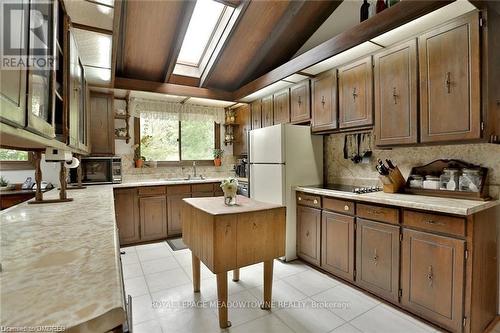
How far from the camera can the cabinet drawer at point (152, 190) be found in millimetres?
3869

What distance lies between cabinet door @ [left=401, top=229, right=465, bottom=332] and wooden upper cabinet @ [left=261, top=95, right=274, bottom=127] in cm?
254

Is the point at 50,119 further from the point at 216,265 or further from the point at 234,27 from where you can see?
the point at 234,27

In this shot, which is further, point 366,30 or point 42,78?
point 366,30

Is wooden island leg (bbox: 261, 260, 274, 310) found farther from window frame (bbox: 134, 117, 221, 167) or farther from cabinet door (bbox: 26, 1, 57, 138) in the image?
window frame (bbox: 134, 117, 221, 167)

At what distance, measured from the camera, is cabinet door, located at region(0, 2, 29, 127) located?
0.68 metres

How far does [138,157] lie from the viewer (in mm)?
4430

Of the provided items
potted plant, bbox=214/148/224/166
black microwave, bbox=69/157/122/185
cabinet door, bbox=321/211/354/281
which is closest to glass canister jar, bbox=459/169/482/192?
cabinet door, bbox=321/211/354/281

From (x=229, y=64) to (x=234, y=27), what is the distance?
701mm

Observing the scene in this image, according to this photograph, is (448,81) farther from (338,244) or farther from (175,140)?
(175,140)

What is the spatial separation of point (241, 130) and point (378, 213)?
3215 millimetres

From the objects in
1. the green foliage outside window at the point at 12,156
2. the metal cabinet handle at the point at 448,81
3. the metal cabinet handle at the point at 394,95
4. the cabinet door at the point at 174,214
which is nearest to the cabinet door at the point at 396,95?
the metal cabinet handle at the point at 394,95

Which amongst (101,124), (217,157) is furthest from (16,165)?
(217,157)

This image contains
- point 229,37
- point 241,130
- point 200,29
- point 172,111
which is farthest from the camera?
point 241,130

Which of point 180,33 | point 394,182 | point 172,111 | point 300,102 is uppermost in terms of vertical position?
point 180,33
